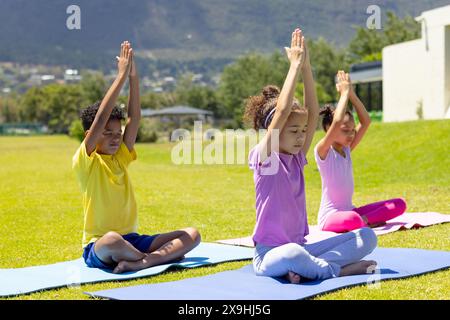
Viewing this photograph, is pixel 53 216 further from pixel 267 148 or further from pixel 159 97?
pixel 159 97

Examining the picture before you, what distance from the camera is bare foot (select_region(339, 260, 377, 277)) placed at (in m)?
6.05

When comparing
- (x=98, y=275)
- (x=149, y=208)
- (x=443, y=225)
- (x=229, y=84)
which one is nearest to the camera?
(x=98, y=275)

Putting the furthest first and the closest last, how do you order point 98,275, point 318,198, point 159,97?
point 159,97, point 318,198, point 98,275

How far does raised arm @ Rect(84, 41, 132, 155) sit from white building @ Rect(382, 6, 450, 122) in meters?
24.7

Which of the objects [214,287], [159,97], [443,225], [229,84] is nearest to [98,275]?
[214,287]

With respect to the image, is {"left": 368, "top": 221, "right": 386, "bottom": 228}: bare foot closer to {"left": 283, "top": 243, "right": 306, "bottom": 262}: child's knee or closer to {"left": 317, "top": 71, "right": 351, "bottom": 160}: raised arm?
{"left": 317, "top": 71, "right": 351, "bottom": 160}: raised arm

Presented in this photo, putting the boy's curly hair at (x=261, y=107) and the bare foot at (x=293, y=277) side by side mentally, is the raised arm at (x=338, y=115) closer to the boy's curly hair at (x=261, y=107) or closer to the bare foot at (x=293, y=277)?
the boy's curly hair at (x=261, y=107)

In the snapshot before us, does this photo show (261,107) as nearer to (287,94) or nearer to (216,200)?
(287,94)

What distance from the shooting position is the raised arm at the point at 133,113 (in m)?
6.95

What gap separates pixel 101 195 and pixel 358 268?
7.44 feet

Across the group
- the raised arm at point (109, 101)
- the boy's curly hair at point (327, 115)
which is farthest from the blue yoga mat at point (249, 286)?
Result: the boy's curly hair at point (327, 115)

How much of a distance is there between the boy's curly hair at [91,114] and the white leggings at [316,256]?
173 centimetres
